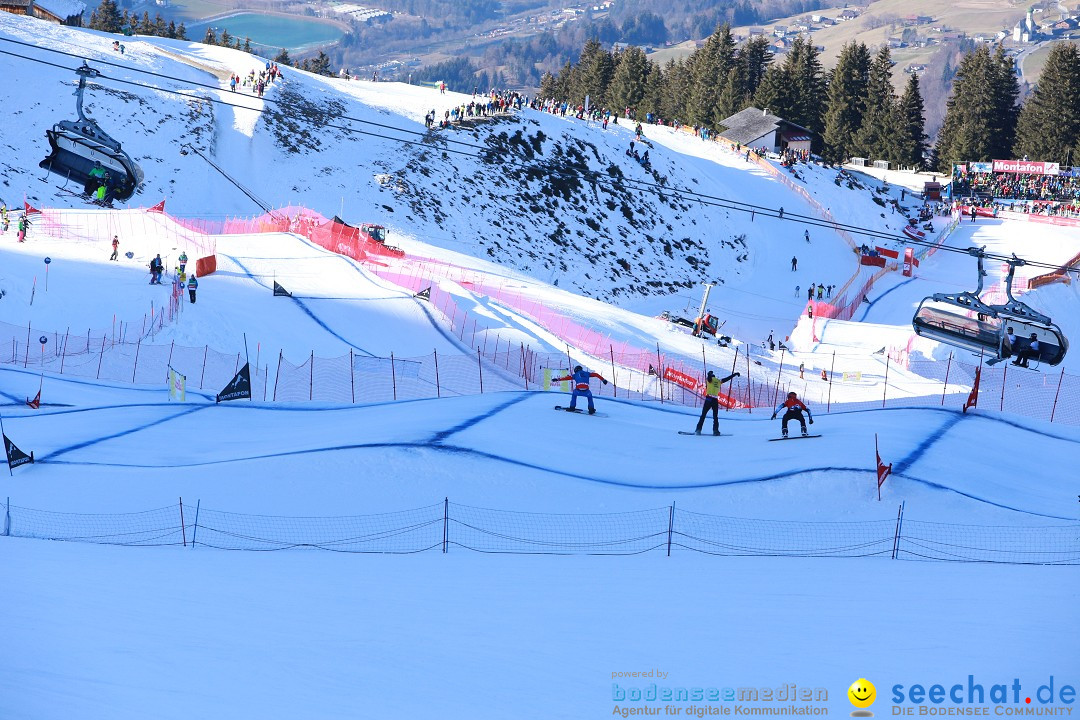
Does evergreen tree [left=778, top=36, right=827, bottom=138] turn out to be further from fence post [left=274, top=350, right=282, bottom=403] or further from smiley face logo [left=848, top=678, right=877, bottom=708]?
smiley face logo [left=848, top=678, right=877, bottom=708]

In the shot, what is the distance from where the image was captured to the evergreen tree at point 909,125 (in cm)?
8206

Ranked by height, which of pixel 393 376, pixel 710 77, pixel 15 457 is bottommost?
pixel 393 376

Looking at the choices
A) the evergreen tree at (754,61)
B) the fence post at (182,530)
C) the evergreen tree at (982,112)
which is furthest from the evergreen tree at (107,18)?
the fence post at (182,530)

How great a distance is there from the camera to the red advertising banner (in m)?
72.0

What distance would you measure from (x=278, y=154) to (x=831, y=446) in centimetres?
3934

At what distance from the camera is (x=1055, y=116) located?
80.4 meters

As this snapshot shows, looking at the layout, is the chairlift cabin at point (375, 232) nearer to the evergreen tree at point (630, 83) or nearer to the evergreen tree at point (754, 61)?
the evergreen tree at point (630, 83)

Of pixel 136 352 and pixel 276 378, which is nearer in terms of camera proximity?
pixel 276 378

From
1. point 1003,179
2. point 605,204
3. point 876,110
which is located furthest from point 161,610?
point 876,110

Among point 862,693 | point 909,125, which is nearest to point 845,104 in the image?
point 909,125

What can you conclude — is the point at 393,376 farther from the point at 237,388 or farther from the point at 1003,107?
the point at 1003,107

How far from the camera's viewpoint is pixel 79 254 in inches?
1324

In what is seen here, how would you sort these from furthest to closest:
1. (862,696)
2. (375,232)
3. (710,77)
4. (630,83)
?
(630,83) → (710,77) → (375,232) → (862,696)

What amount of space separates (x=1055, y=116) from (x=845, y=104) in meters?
14.5
